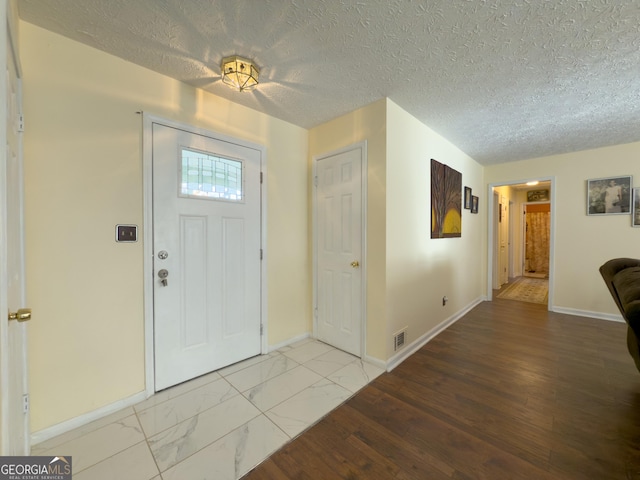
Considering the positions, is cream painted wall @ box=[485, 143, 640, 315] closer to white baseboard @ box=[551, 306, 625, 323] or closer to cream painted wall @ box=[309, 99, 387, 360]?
white baseboard @ box=[551, 306, 625, 323]

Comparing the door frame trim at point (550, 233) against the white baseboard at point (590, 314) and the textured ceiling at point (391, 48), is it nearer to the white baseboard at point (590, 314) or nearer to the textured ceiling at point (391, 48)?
the white baseboard at point (590, 314)

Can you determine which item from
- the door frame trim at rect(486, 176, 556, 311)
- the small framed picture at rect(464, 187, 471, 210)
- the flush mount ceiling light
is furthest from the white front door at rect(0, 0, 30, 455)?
the door frame trim at rect(486, 176, 556, 311)

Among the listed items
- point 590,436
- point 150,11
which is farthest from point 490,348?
point 150,11

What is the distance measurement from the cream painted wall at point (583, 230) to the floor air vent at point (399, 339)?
10.4ft

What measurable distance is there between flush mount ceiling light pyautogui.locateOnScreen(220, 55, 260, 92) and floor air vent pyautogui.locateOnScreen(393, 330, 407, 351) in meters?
2.44

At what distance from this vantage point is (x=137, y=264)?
1778 millimetres

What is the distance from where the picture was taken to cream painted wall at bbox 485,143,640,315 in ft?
Result: 11.1

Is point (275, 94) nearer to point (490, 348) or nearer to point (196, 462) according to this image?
point (196, 462)

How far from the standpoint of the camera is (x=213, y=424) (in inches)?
62.2

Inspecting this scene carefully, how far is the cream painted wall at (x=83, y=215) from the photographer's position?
1445mm

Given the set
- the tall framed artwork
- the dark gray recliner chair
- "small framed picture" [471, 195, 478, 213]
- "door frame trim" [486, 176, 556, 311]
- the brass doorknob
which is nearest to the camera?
the brass doorknob

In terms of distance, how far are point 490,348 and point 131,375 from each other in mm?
3247

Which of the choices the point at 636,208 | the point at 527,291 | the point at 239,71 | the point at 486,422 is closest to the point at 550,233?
the point at 636,208

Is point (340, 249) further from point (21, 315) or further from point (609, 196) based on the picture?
point (609, 196)
